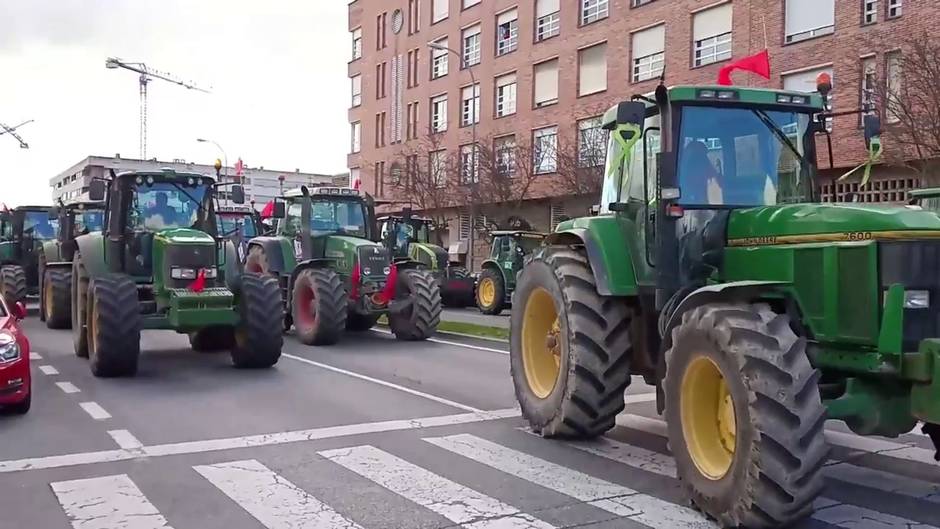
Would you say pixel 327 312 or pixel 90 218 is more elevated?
pixel 90 218

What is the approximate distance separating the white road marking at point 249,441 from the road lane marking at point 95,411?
153cm

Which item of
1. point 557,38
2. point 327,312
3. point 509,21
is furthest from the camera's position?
point 509,21

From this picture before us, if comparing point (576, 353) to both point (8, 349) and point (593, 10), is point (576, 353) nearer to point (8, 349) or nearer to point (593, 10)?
point (8, 349)

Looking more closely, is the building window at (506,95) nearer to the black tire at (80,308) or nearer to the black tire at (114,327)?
the black tire at (80,308)

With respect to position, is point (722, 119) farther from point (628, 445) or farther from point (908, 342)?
point (628, 445)

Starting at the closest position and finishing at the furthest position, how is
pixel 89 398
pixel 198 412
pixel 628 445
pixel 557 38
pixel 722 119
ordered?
pixel 722 119, pixel 628 445, pixel 198 412, pixel 89 398, pixel 557 38

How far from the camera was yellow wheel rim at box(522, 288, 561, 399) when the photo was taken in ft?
27.2

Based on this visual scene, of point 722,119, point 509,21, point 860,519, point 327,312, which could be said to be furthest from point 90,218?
point 509,21

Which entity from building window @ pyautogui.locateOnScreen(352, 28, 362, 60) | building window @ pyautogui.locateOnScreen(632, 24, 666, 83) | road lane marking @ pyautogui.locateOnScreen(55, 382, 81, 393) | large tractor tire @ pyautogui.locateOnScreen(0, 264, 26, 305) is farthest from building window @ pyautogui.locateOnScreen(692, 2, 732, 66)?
building window @ pyautogui.locateOnScreen(352, 28, 362, 60)

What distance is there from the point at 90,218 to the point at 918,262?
663 inches

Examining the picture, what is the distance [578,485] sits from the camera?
6.36 meters

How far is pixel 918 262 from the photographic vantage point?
5340 millimetres

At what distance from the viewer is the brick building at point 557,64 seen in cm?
2441

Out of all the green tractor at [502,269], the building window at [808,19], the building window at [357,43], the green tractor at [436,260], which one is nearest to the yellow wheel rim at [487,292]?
the green tractor at [502,269]
